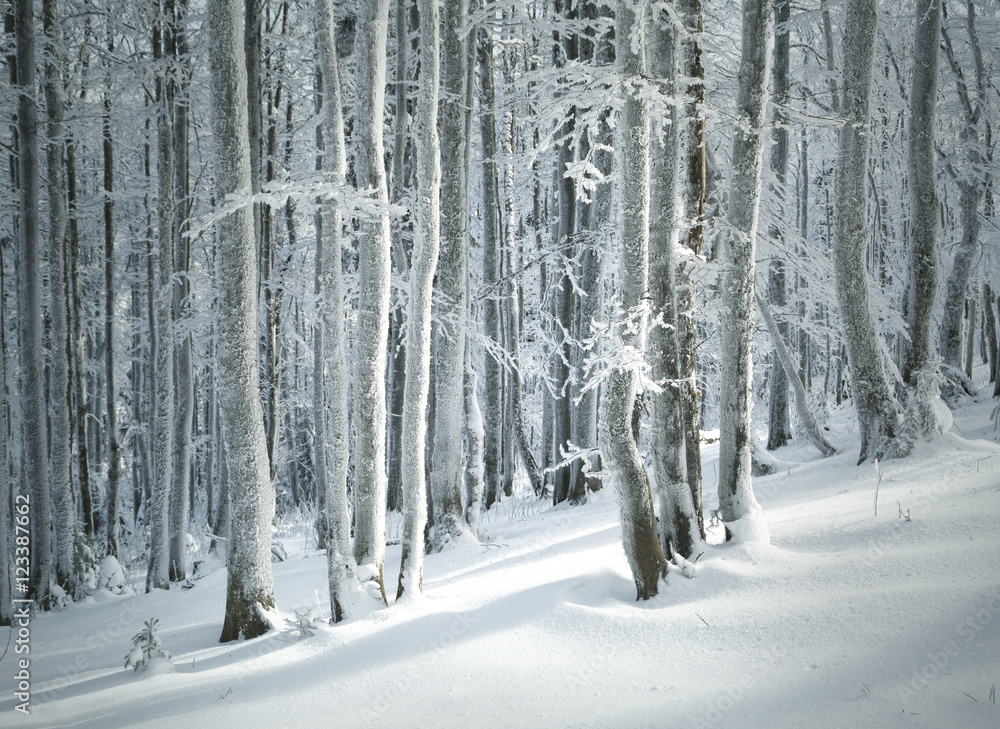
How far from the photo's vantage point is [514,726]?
118 inches


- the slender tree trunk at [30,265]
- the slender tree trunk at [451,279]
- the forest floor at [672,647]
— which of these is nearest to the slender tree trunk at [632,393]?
the forest floor at [672,647]

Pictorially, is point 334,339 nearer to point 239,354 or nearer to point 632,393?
point 239,354

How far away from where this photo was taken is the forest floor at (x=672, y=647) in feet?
9.21

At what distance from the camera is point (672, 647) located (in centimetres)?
344

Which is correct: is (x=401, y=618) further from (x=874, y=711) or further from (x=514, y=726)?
(x=874, y=711)

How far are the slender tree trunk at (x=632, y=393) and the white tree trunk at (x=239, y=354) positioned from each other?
124 inches

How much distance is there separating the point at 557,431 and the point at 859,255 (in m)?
5.31

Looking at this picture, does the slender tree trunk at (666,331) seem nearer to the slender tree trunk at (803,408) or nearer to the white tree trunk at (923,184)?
the slender tree trunk at (803,408)

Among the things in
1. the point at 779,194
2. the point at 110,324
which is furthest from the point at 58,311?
the point at 779,194
